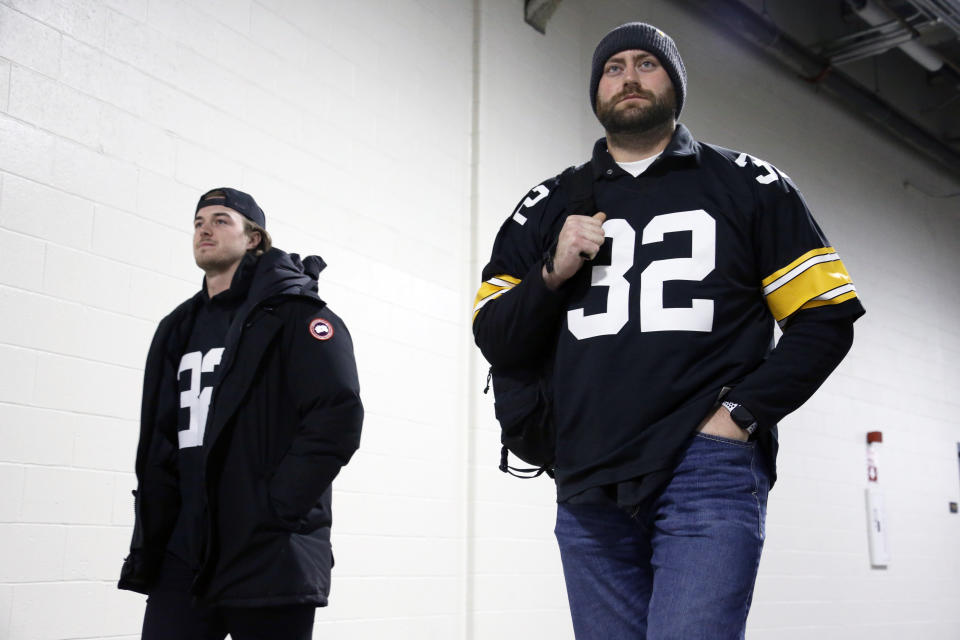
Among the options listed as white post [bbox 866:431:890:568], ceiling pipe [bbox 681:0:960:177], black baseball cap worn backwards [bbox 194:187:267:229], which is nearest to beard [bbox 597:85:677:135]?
black baseball cap worn backwards [bbox 194:187:267:229]

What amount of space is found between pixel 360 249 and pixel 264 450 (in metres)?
1.92

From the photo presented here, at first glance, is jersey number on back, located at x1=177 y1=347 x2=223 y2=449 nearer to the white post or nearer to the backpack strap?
the backpack strap

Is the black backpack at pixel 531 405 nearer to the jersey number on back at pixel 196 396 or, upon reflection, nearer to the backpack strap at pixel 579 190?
the backpack strap at pixel 579 190

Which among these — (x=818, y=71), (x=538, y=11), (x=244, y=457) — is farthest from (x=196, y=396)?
(x=818, y=71)

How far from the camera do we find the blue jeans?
141 centimetres

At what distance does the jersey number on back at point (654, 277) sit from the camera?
1555mm

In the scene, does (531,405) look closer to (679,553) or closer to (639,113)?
(679,553)

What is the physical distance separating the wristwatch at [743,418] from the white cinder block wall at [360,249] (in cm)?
223

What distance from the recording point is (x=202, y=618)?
222 centimetres

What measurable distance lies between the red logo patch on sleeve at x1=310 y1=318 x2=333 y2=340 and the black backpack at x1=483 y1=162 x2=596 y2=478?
2.59 ft

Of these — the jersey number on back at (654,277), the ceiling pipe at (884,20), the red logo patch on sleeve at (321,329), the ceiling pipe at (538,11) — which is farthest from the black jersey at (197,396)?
the ceiling pipe at (884,20)

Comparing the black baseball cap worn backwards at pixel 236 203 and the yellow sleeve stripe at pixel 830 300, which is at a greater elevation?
the black baseball cap worn backwards at pixel 236 203

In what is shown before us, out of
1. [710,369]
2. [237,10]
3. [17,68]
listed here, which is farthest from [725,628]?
[237,10]

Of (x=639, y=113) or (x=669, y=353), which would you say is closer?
(x=669, y=353)
